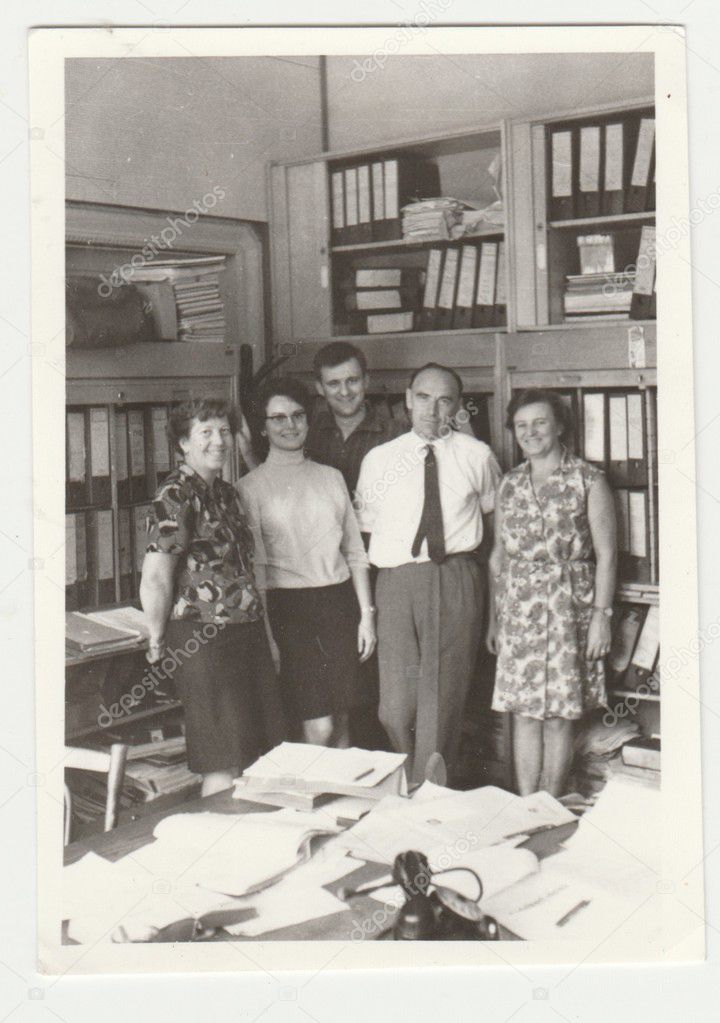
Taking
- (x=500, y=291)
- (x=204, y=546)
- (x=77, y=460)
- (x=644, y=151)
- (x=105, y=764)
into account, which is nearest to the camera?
(x=105, y=764)

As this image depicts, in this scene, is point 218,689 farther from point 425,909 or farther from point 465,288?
point 465,288

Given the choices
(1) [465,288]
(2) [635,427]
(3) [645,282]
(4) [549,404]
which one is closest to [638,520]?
(2) [635,427]

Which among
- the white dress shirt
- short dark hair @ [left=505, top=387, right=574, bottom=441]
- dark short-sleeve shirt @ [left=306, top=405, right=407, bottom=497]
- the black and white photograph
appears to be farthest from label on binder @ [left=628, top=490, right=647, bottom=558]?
dark short-sleeve shirt @ [left=306, top=405, right=407, bottom=497]

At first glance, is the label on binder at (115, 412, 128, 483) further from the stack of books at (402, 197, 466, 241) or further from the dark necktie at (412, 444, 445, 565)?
the stack of books at (402, 197, 466, 241)

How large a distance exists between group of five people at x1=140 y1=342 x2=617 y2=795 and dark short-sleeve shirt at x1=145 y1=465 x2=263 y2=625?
91 millimetres

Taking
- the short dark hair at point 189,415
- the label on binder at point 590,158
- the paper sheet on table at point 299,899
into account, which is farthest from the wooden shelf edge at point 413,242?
the paper sheet on table at point 299,899

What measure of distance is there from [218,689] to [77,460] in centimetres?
68

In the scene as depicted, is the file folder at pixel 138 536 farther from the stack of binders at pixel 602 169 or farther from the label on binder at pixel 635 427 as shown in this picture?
the stack of binders at pixel 602 169

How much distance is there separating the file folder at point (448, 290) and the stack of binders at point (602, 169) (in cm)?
36

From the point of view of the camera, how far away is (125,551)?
107 inches

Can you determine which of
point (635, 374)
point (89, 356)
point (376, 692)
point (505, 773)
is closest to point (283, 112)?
point (89, 356)

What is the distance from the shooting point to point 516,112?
2941 mm

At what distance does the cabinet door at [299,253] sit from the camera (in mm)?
3273

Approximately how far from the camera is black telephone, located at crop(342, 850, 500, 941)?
1.58 meters
